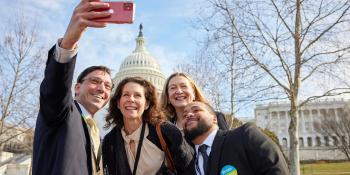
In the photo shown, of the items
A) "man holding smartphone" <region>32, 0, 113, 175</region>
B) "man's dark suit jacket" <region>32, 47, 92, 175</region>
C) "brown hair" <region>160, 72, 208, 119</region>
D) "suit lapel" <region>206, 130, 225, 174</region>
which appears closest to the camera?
"man holding smartphone" <region>32, 0, 113, 175</region>

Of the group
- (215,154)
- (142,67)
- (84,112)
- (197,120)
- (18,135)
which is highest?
(142,67)

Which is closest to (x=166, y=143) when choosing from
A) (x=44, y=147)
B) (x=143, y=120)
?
(x=143, y=120)

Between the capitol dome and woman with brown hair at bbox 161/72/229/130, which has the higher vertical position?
the capitol dome

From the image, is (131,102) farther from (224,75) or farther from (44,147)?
(224,75)

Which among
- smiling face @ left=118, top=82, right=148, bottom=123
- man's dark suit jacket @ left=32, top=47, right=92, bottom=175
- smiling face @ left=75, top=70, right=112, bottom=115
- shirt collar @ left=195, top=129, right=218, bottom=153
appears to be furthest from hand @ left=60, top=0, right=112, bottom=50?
shirt collar @ left=195, top=129, right=218, bottom=153

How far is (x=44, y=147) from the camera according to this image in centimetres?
257

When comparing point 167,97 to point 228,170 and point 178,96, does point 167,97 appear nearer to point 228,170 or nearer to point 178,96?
point 178,96

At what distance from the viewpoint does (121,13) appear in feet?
6.82

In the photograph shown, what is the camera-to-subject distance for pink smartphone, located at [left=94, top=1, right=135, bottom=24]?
2074mm

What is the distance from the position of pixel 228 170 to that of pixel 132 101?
130 cm

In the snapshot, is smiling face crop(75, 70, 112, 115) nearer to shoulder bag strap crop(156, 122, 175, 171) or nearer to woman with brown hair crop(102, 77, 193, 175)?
woman with brown hair crop(102, 77, 193, 175)

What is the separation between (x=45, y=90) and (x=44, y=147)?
0.50m

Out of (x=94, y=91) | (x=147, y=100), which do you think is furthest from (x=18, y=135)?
(x=94, y=91)

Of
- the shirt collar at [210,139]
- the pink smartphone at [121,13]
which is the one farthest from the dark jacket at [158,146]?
the pink smartphone at [121,13]
